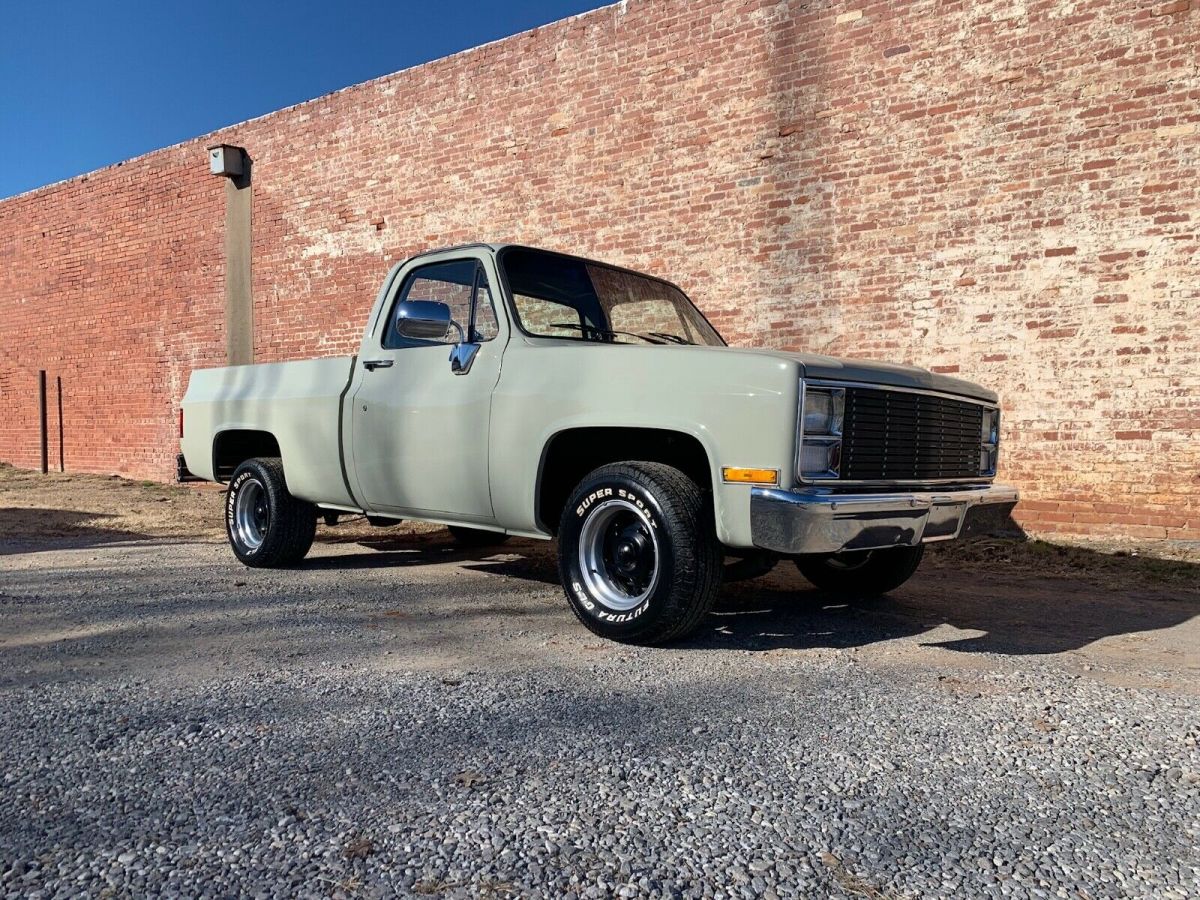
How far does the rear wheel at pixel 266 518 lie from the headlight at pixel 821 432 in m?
3.61

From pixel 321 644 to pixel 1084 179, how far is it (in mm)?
6537

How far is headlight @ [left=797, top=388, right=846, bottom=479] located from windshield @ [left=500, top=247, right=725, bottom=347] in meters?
1.49

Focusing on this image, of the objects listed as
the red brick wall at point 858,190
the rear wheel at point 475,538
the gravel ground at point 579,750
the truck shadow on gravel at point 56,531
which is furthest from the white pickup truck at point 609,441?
the red brick wall at point 858,190

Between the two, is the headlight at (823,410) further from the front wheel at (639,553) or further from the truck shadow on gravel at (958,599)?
the truck shadow on gravel at (958,599)

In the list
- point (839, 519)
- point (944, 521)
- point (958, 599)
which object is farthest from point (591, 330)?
point (958, 599)

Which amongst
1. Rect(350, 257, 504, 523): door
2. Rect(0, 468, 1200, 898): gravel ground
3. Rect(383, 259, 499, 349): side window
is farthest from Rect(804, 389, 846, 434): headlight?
Rect(383, 259, 499, 349): side window

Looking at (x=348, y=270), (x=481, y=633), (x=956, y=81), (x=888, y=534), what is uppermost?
(x=956, y=81)

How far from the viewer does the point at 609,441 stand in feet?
14.7

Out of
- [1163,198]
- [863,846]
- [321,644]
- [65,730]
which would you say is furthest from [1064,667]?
[1163,198]

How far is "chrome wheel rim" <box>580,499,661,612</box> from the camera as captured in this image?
4160 millimetres

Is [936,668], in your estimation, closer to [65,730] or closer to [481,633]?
[481,633]

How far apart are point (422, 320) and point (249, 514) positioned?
7.97ft

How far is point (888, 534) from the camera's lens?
152 inches

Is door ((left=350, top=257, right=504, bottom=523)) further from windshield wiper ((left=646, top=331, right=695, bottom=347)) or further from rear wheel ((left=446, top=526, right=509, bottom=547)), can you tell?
rear wheel ((left=446, top=526, right=509, bottom=547))
